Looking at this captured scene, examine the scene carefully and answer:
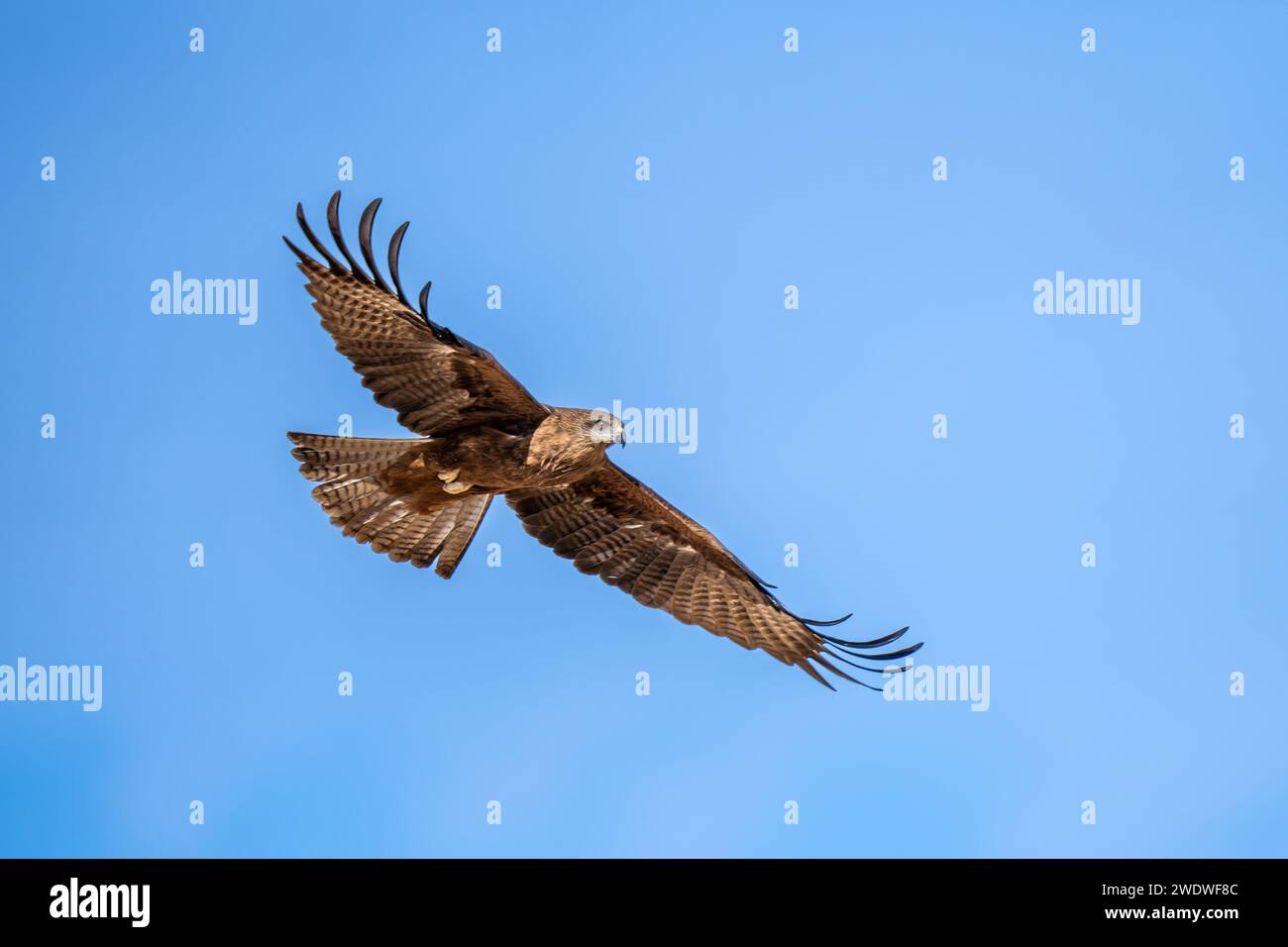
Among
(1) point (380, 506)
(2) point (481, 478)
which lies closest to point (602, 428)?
(2) point (481, 478)

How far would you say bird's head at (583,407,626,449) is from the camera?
37.3ft

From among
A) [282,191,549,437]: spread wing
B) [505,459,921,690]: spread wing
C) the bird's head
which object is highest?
[282,191,549,437]: spread wing

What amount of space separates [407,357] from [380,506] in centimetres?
159

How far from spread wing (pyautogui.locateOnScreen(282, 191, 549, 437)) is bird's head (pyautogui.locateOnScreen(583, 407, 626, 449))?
1.19 feet

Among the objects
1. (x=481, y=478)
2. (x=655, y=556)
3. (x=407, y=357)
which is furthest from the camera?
(x=655, y=556)

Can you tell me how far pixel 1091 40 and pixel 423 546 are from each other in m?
6.90

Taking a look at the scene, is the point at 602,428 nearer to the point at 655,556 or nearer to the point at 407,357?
the point at 407,357

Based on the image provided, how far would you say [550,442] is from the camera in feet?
37.6

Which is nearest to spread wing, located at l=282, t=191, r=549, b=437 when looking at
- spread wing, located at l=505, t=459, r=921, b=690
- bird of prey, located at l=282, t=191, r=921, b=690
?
bird of prey, located at l=282, t=191, r=921, b=690

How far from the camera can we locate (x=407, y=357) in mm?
11297

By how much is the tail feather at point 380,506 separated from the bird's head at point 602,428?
135 cm

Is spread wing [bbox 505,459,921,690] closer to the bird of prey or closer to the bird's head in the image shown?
the bird of prey
